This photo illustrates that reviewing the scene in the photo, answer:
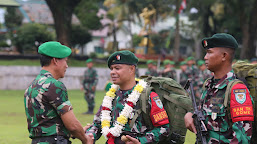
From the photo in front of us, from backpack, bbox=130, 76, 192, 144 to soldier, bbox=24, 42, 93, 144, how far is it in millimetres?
774

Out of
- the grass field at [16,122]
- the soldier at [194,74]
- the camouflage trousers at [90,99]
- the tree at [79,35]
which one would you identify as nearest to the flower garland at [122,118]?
the grass field at [16,122]

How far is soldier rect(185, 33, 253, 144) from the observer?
12.1 feet

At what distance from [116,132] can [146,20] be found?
45.5 metres

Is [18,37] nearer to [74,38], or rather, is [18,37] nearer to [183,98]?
[74,38]

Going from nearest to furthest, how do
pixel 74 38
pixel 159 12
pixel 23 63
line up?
pixel 23 63 < pixel 74 38 < pixel 159 12

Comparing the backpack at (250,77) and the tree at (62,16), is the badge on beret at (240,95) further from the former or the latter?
the tree at (62,16)

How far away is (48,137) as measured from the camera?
4.08 m

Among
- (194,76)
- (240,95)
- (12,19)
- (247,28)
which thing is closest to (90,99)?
(194,76)

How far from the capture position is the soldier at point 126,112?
432 centimetres

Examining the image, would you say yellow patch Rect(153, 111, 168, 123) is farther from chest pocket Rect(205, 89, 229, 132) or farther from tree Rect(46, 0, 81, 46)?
tree Rect(46, 0, 81, 46)

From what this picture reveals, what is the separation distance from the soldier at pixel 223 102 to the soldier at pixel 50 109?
1252 mm

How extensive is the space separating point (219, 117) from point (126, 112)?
1097 mm

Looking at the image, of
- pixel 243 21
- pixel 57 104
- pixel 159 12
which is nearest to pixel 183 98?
pixel 57 104

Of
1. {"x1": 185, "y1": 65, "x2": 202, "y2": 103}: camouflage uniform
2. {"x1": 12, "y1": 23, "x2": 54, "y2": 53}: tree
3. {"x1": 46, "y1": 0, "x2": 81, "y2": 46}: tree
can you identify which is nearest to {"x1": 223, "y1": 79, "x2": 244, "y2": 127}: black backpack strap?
{"x1": 185, "y1": 65, "x2": 202, "y2": 103}: camouflage uniform
